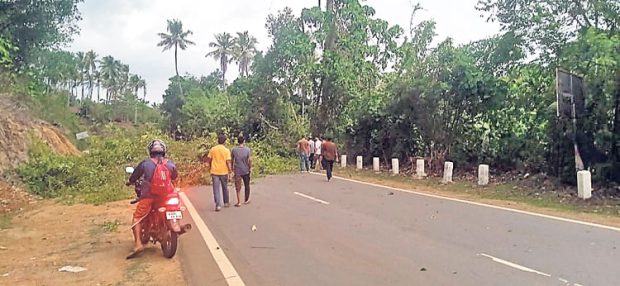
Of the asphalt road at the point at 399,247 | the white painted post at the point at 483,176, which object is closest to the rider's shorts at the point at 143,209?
the asphalt road at the point at 399,247

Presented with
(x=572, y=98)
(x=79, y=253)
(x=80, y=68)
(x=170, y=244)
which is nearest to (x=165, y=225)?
(x=170, y=244)

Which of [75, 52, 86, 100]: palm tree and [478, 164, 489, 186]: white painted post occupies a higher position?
[75, 52, 86, 100]: palm tree

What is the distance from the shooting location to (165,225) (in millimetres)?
8273

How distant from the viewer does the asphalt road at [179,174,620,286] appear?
6699 mm

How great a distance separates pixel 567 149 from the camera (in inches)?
641

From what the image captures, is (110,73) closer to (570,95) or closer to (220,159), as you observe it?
(220,159)

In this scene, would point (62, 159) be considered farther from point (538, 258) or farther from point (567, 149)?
point (538, 258)

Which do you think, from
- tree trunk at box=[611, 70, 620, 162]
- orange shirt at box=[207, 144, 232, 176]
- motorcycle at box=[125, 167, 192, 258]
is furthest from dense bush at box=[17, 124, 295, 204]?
tree trunk at box=[611, 70, 620, 162]

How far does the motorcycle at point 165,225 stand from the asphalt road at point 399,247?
1.05 feet

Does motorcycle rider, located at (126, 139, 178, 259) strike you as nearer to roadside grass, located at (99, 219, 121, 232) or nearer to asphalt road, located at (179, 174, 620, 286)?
asphalt road, located at (179, 174, 620, 286)

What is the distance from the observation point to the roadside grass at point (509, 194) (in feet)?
43.0

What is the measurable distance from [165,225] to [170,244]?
30cm

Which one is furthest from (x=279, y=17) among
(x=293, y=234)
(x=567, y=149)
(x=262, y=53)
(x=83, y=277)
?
(x=83, y=277)

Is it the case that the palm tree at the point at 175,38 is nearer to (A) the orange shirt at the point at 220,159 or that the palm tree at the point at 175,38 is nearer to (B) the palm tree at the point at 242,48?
(B) the palm tree at the point at 242,48
